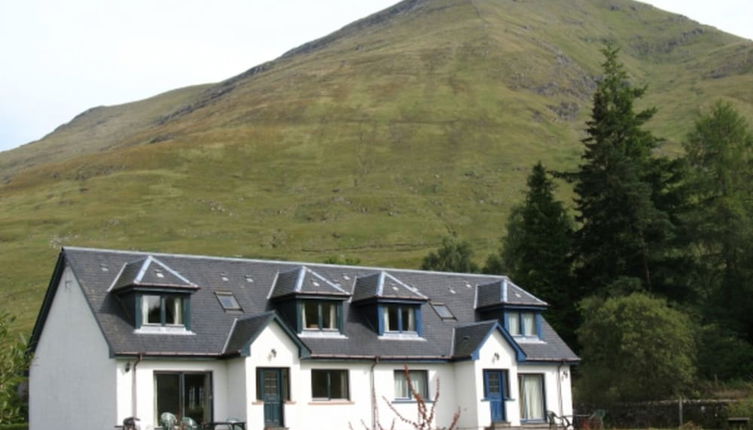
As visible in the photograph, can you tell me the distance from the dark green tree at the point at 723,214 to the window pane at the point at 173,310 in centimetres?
3490

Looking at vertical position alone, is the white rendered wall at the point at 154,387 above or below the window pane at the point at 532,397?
above

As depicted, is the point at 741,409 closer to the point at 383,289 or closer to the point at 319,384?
the point at 383,289

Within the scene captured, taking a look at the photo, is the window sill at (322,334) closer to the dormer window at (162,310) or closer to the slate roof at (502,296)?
the dormer window at (162,310)

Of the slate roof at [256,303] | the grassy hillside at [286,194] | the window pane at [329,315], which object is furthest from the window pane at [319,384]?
the grassy hillside at [286,194]

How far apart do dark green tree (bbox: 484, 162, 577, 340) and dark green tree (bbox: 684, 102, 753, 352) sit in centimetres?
852

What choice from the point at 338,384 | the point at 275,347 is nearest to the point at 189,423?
the point at 275,347

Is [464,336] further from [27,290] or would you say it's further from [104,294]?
[27,290]

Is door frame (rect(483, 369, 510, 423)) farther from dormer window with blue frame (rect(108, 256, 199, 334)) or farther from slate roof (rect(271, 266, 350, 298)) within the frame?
dormer window with blue frame (rect(108, 256, 199, 334))

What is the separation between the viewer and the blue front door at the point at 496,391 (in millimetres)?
40750

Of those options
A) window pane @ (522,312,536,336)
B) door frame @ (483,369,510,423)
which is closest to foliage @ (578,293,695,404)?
window pane @ (522,312,536,336)

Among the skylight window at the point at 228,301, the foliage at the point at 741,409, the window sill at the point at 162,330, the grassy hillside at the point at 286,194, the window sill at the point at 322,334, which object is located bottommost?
the foliage at the point at 741,409

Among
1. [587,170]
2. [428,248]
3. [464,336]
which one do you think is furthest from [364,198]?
[464,336]

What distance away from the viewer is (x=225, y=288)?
128 ft

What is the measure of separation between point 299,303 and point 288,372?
327 centimetres
